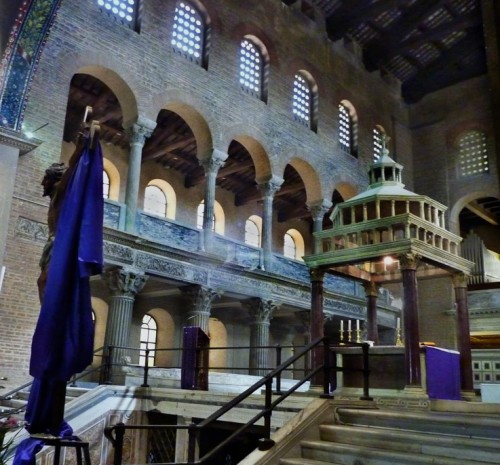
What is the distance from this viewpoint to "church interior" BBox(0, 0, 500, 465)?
30.1 ft

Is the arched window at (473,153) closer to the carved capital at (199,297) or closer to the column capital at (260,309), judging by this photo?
the column capital at (260,309)

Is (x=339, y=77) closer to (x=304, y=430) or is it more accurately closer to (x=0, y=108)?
(x=0, y=108)

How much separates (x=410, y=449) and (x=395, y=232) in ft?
16.5

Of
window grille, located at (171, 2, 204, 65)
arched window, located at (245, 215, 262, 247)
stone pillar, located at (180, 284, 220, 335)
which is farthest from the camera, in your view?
arched window, located at (245, 215, 262, 247)

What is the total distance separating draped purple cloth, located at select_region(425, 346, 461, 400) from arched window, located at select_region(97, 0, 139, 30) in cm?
1102

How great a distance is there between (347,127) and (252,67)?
5266 millimetres

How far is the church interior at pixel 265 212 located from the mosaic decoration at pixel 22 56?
4 centimetres

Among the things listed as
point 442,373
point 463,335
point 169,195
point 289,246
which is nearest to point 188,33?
point 169,195

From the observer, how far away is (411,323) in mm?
8992

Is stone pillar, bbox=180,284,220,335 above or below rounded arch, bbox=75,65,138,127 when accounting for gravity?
below

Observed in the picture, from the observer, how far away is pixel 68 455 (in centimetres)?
919

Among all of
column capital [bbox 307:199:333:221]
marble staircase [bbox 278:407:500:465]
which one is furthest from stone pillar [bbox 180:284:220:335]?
marble staircase [bbox 278:407:500:465]

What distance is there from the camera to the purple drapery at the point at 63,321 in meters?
4.33

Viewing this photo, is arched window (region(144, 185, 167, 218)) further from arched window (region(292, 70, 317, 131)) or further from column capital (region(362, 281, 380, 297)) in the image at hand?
column capital (region(362, 281, 380, 297))
